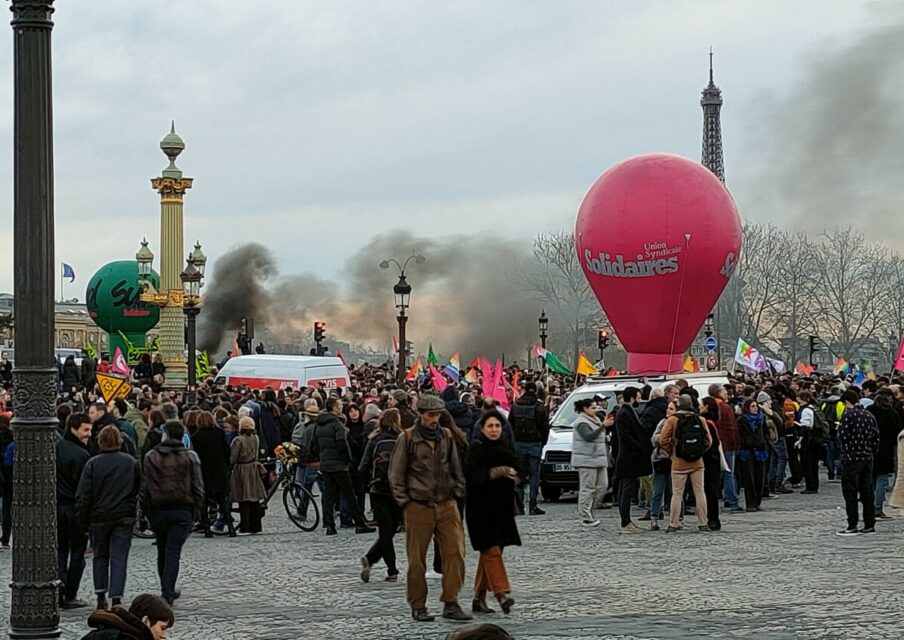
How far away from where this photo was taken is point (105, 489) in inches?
501

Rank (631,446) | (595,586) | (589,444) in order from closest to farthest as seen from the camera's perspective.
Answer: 1. (595,586)
2. (631,446)
3. (589,444)

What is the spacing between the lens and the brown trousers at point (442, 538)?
1227 centimetres

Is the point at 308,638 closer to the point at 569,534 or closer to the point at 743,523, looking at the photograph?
the point at 569,534

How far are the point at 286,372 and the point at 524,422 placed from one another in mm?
18795

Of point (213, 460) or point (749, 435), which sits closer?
point (213, 460)

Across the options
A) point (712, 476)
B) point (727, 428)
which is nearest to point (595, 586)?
point (712, 476)

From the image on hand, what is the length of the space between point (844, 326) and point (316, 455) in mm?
74684

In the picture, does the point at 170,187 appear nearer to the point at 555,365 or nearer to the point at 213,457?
the point at 555,365

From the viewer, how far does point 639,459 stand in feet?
63.0

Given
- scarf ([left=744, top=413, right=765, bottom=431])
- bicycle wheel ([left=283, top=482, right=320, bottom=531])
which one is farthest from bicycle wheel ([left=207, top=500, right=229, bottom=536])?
scarf ([left=744, top=413, right=765, bottom=431])

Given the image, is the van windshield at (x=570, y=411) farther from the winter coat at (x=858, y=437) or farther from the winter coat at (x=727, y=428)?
the winter coat at (x=858, y=437)

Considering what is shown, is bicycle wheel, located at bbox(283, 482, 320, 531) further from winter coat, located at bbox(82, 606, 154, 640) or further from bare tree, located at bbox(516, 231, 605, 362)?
bare tree, located at bbox(516, 231, 605, 362)

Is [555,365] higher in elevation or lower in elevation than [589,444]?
higher

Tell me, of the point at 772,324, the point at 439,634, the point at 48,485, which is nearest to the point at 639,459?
the point at 439,634
